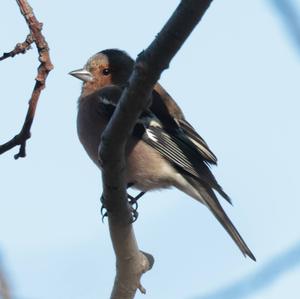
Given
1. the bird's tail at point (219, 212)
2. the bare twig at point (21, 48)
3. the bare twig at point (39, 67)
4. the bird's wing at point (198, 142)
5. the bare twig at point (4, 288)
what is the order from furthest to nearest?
the bird's wing at point (198, 142), the bird's tail at point (219, 212), the bare twig at point (21, 48), the bare twig at point (39, 67), the bare twig at point (4, 288)

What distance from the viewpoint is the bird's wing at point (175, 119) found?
621 cm

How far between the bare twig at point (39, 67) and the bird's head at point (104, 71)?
325cm

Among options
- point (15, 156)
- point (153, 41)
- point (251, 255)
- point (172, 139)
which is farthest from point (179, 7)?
point (172, 139)

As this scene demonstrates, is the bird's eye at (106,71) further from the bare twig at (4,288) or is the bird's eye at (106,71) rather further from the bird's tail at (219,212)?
the bare twig at (4,288)

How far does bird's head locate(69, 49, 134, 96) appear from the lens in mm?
6969

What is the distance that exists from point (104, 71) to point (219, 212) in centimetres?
204

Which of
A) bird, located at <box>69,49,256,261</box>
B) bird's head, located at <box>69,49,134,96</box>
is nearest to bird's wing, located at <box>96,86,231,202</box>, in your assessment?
bird, located at <box>69,49,256,261</box>

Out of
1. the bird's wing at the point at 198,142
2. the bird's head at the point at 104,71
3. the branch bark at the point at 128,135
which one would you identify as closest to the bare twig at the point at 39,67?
the branch bark at the point at 128,135

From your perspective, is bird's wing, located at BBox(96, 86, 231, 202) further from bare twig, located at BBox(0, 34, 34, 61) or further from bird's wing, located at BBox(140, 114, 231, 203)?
bare twig, located at BBox(0, 34, 34, 61)

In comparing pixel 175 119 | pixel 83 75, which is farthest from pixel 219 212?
pixel 83 75

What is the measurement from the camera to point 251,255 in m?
5.46

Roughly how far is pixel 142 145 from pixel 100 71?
1250 millimetres

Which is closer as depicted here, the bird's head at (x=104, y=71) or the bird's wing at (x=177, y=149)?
the bird's wing at (x=177, y=149)

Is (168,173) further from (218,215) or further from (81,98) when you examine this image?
(81,98)
